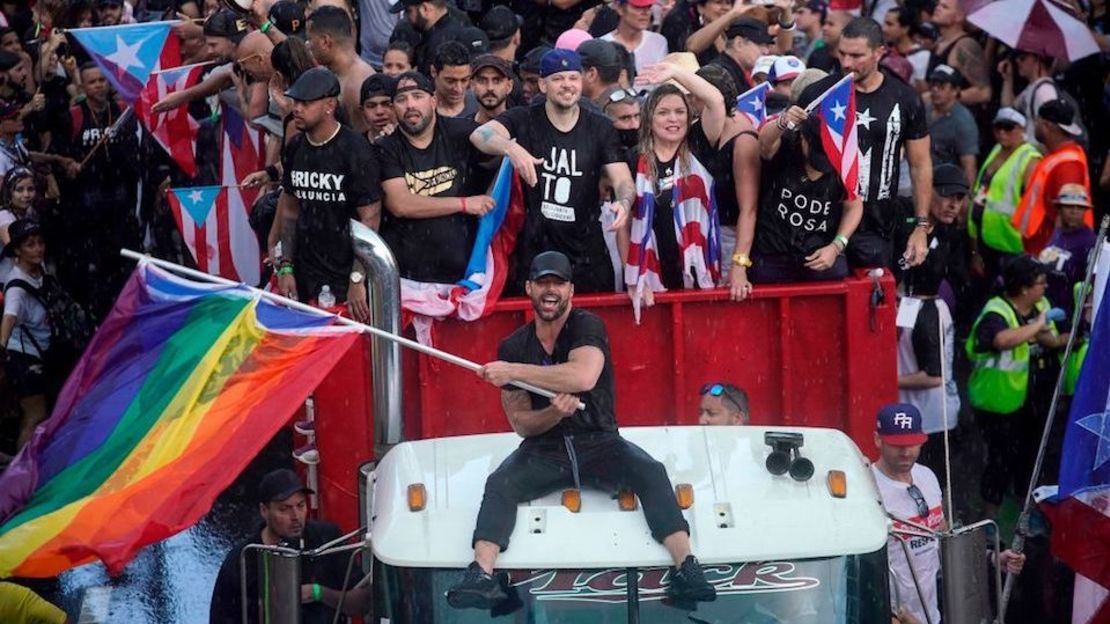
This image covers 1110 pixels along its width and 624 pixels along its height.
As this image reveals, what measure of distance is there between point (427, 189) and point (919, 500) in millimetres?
2847

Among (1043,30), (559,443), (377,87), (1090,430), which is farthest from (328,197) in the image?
(1043,30)

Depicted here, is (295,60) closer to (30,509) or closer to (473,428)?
(473,428)

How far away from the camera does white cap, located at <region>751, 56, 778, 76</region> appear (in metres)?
12.3

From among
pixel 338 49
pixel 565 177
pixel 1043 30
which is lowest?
pixel 565 177

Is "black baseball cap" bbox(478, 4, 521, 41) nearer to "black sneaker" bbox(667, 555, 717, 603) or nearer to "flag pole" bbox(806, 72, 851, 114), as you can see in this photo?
"flag pole" bbox(806, 72, 851, 114)

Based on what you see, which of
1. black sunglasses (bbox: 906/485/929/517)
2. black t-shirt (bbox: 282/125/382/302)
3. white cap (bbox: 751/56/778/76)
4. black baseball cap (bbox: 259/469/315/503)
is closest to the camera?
black baseball cap (bbox: 259/469/315/503)

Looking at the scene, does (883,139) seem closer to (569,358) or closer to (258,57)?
(569,358)

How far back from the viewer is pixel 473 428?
876 centimetres

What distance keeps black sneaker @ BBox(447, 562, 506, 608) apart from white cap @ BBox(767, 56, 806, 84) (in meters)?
5.81

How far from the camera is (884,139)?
10.7 meters

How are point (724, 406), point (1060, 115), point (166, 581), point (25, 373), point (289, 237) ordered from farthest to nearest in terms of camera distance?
point (1060, 115), point (25, 373), point (166, 581), point (289, 237), point (724, 406)

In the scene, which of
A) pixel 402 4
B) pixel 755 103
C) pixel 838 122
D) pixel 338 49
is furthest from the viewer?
pixel 402 4

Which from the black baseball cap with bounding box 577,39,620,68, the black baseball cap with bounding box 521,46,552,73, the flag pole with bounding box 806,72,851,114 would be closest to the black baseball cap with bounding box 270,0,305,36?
the black baseball cap with bounding box 521,46,552,73

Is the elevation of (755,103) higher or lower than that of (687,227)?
higher
